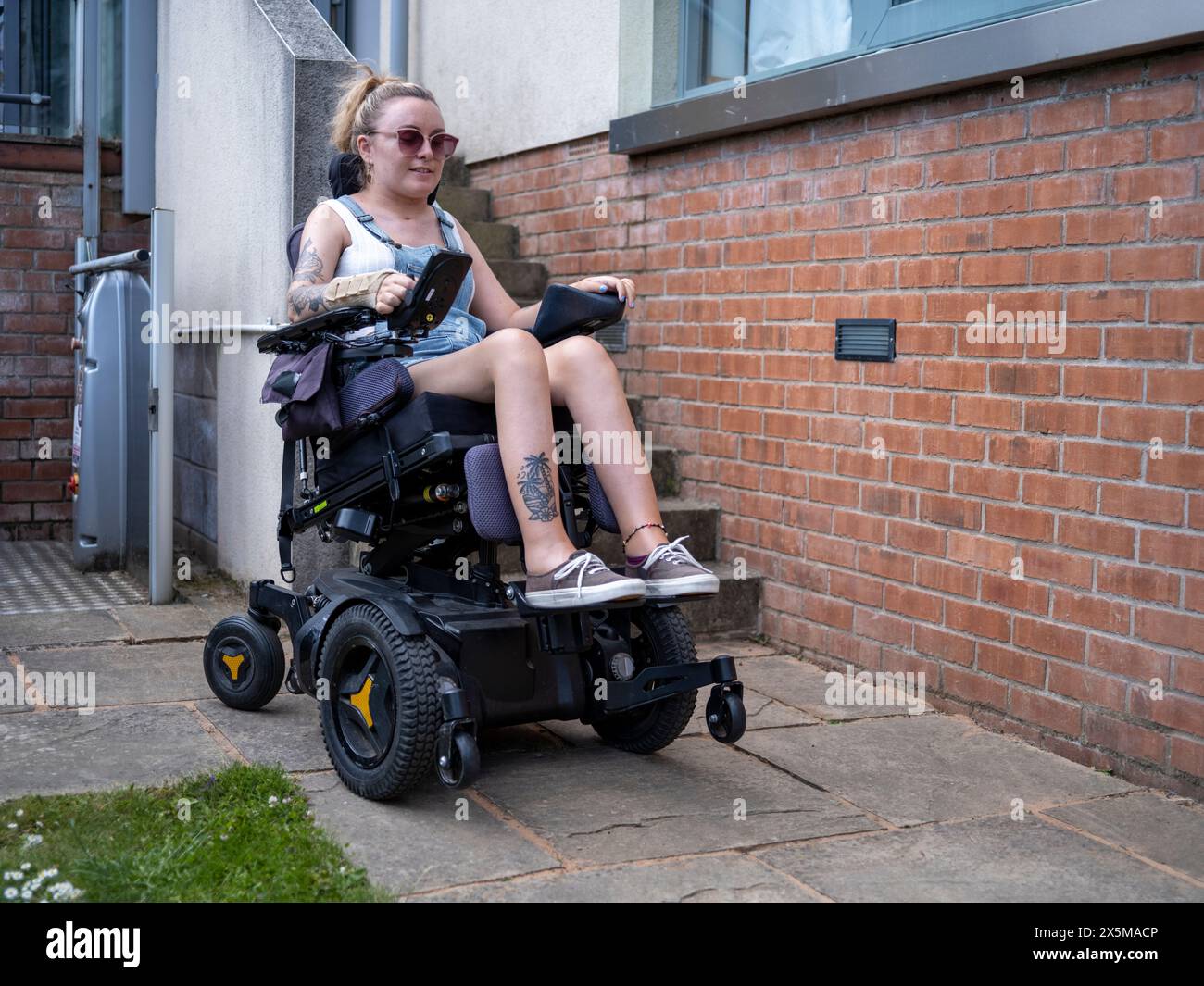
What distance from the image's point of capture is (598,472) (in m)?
3.16

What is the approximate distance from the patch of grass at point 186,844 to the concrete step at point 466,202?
364 centimetres

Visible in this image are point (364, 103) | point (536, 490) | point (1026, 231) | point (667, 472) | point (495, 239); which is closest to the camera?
point (536, 490)

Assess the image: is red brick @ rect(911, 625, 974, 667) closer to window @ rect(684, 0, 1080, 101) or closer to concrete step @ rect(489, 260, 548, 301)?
window @ rect(684, 0, 1080, 101)

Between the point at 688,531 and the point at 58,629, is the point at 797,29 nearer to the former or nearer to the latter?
the point at 688,531

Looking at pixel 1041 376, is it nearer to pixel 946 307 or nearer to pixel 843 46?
pixel 946 307

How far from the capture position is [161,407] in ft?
16.8

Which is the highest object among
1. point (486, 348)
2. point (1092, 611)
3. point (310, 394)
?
point (486, 348)

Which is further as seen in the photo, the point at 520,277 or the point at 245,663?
the point at 520,277

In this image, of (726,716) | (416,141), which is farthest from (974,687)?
(416,141)

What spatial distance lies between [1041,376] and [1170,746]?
3.23ft

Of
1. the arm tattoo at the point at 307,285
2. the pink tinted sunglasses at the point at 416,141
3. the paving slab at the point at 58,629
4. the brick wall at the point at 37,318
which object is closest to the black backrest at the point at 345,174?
the pink tinted sunglasses at the point at 416,141

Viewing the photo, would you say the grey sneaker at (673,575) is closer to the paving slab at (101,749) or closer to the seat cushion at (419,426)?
the seat cushion at (419,426)

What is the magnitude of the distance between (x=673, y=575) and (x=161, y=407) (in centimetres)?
281

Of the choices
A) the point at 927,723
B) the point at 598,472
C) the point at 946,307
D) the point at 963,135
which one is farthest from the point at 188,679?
the point at 963,135
